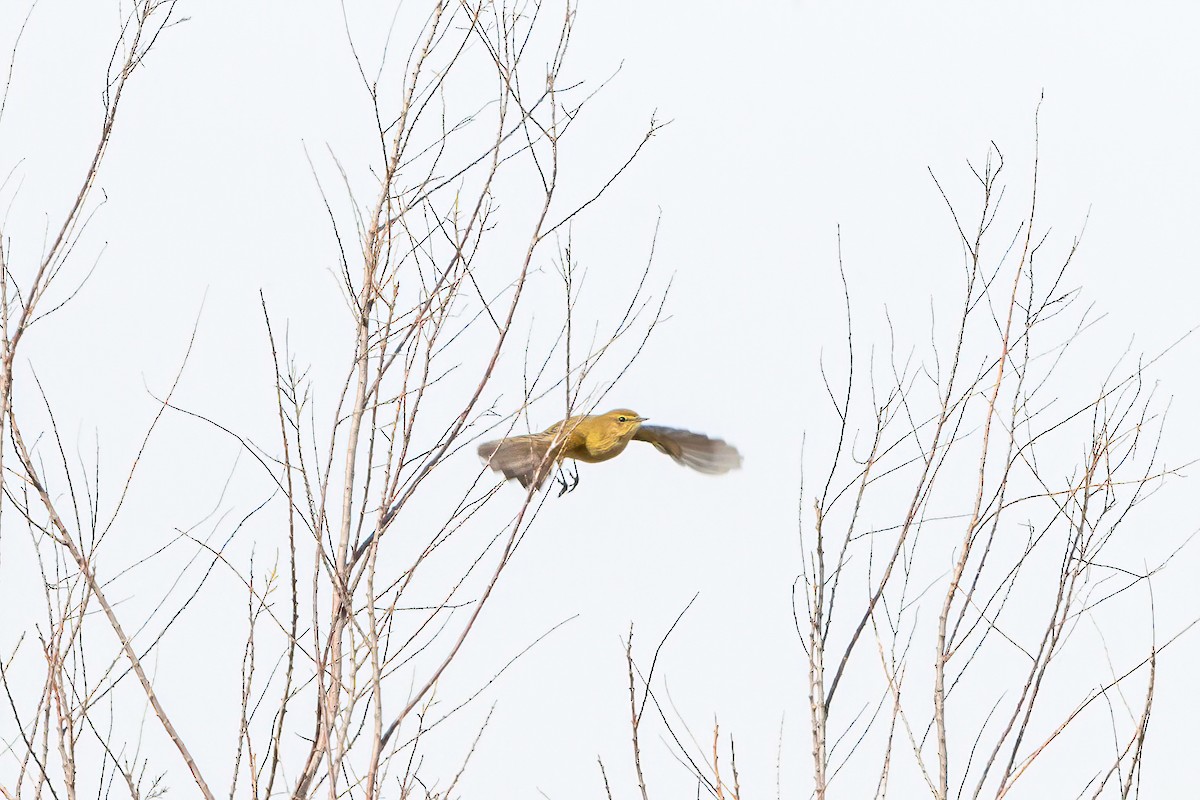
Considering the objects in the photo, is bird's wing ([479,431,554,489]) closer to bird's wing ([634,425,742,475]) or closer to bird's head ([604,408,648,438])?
bird's head ([604,408,648,438])

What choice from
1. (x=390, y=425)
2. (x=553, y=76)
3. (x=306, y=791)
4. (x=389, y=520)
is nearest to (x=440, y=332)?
(x=390, y=425)

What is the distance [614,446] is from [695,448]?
382mm

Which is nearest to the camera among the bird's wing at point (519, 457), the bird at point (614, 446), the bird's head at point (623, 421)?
the bird's wing at point (519, 457)

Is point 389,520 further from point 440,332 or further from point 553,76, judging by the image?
point 553,76

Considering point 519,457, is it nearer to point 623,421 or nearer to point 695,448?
point 623,421

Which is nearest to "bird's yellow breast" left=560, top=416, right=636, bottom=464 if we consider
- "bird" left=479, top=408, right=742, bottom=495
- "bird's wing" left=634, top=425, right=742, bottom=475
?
"bird" left=479, top=408, right=742, bottom=495

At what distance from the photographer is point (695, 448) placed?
154 inches

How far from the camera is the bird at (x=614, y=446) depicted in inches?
→ 122

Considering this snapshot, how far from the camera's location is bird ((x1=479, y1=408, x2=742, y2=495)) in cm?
309

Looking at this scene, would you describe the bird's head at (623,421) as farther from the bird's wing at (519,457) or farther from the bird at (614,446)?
the bird's wing at (519,457)

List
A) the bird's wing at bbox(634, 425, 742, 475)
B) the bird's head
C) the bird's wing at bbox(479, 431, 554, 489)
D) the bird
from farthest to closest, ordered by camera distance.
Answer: the bird's wing at bbox(634, 425, 742, 475) < the bird's head < the bird < the bird's wing at bbox(479, 431, 554, 489)

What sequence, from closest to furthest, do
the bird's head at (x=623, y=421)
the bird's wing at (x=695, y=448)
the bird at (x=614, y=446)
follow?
the bird at (x=614, y=446), the bird's head at (x=623, y=421), the bird's wing at (x=695, y=448)

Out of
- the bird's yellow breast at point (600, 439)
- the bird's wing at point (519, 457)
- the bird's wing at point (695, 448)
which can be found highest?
the bird's wing at point (695, 448)

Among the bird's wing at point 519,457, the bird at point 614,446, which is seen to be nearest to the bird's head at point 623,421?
the bird at point 614,446
